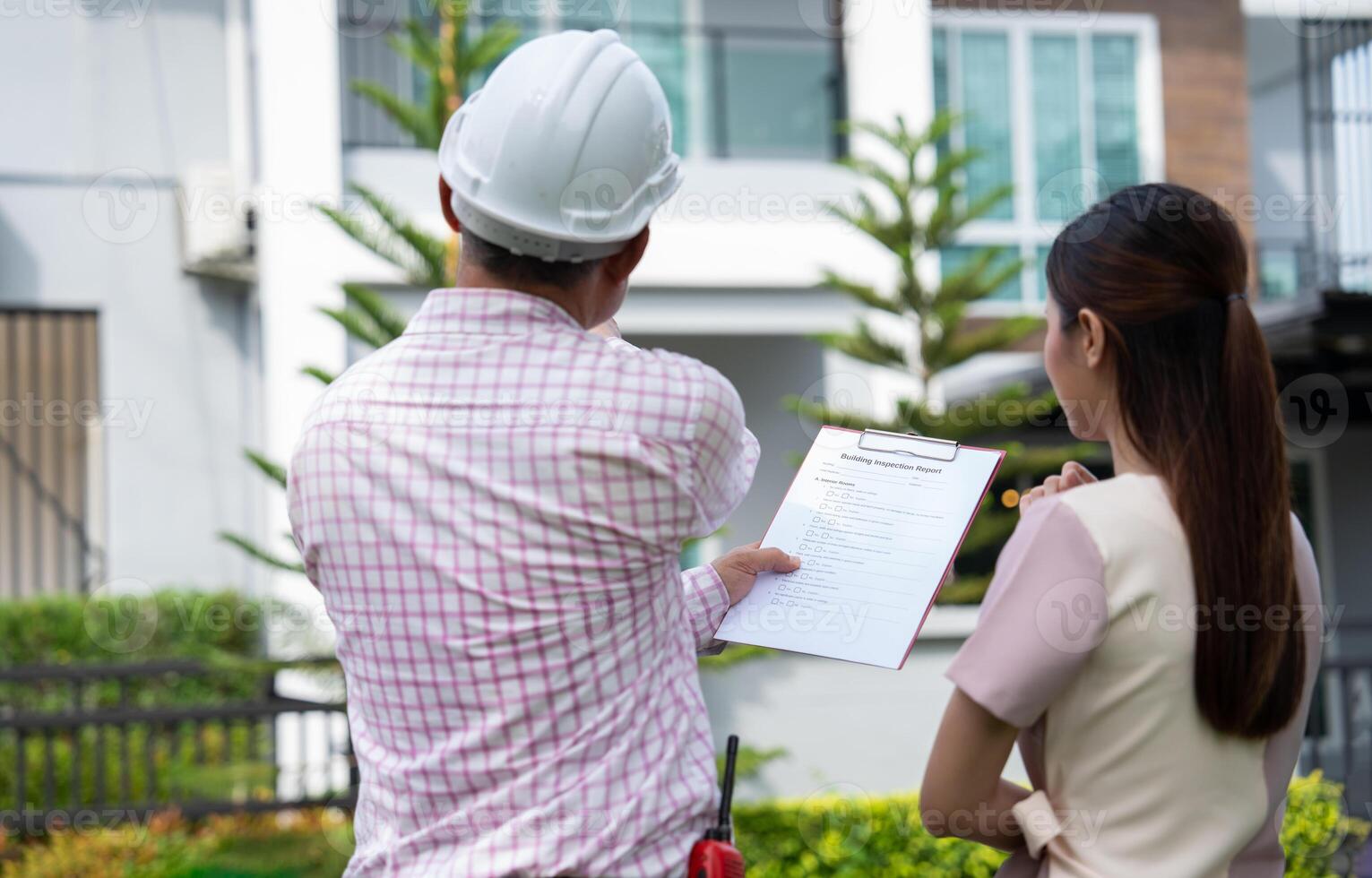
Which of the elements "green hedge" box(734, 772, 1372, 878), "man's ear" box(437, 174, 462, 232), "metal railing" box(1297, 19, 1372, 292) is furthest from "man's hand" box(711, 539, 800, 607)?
"metal railing" box(1297, 19, 1372, 292)

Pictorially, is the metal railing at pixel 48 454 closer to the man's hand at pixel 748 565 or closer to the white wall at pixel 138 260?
the white wall at pixel 138 260

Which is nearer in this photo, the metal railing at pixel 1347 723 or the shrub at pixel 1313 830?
the shrub at pixel 1313 830

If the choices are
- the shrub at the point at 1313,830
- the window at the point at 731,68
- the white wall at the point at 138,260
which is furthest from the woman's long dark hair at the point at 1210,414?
the white wall at the point at 138,260

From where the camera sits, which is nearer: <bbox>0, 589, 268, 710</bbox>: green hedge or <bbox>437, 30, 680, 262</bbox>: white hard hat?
<bbox>437, 30, 680, 262</bbox>: white hard hat

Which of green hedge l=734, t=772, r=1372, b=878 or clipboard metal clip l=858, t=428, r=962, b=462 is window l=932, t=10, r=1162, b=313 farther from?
clipboard metal clip l=858, t=428, r=962, b=462

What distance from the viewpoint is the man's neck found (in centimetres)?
139

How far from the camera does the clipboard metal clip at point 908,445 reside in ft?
5.67

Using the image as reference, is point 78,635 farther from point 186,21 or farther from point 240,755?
point 186,21

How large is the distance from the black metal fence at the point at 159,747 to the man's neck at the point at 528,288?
450cm

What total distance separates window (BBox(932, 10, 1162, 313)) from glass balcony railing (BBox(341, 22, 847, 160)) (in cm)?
161

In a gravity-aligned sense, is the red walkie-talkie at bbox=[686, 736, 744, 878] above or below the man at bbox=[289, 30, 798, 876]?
below

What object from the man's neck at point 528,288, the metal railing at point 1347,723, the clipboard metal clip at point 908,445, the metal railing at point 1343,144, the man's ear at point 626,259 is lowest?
the metal railing at point 1347,723

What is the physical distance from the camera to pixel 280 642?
6355mm

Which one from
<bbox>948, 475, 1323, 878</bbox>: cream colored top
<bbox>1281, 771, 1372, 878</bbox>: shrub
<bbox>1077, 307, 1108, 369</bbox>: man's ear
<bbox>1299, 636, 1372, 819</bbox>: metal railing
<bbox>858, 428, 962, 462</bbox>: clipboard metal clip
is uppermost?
<bbox>1077, 307, 1108, 369</bbox>: man's ear
